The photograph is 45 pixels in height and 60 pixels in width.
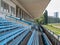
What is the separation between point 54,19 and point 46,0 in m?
13.6

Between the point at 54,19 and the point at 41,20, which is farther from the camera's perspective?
the point at 41,20

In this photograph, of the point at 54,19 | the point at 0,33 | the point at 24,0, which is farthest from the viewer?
the point at 54,19

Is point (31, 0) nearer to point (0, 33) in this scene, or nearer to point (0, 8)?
point (0, 8)

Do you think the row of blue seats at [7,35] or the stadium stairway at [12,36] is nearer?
the row of blue seats at [7,35]

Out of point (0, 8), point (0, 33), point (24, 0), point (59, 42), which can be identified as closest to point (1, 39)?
point (0, 33)

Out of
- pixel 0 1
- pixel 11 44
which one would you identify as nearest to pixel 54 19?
pixel 0 1

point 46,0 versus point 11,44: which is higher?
point 46,0

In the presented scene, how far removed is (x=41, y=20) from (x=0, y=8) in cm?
2954

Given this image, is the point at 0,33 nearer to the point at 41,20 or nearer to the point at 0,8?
the point at 0,8

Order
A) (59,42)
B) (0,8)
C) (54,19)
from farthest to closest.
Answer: (54,19)
(0,8)
(59,42)

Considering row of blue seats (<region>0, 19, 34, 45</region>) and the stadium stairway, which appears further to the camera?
the stadium stairway

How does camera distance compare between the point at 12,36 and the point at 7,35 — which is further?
the point at 12,36

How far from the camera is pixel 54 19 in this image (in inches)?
891

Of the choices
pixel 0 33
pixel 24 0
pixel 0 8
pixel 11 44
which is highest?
pixel 24 0
